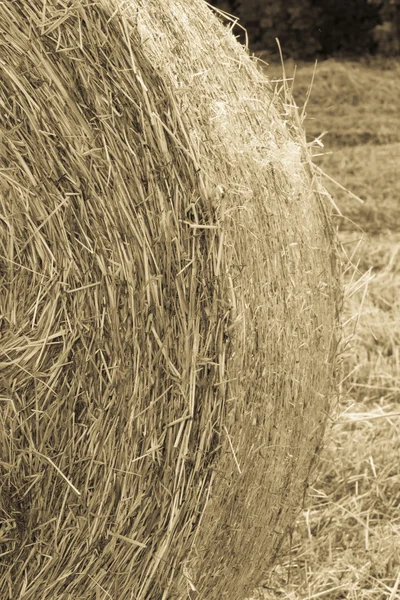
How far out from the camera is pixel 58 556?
7.22ft

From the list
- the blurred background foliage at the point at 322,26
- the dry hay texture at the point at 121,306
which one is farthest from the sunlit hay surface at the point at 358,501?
the blurred background foliage at the point at 322,26

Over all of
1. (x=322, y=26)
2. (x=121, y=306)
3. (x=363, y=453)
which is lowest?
(x=322, y=26)

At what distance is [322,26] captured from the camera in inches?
373

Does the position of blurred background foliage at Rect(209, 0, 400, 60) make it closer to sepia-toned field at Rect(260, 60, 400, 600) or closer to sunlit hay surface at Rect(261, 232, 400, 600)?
sepia-toned field at Rect(260, 60, 400, 600)

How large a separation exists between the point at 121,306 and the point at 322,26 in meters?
7.94

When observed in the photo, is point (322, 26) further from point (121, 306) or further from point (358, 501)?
point (121, 306)

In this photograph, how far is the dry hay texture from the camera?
2090 millimetres

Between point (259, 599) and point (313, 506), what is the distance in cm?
51

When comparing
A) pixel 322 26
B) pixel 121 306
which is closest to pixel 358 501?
pixel 121 306

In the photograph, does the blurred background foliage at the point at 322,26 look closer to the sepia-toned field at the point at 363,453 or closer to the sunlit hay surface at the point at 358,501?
the sepia-toned field at the point at 363,453

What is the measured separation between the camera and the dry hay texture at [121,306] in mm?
2090

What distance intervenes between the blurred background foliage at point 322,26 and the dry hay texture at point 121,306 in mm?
7491

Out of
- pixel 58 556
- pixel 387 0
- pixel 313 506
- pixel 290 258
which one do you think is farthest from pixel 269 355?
pixel 387 0

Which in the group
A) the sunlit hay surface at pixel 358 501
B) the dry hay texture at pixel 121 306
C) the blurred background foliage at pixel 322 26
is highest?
the dry hay texture at pixel 121 306
